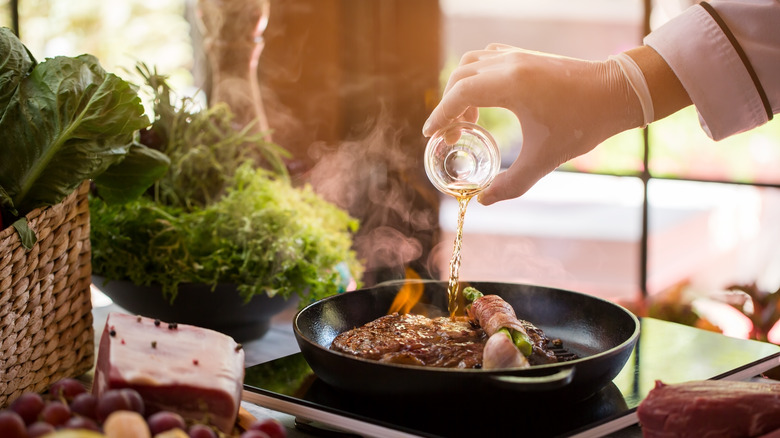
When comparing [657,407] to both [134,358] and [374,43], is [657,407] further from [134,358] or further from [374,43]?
[374,43]

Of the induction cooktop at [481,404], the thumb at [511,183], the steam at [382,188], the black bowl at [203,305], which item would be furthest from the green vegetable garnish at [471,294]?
the steam at [382,188]

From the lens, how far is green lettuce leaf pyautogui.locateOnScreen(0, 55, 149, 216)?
1.17 m

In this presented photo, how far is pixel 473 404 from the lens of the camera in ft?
3.18

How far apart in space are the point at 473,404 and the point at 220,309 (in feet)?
2.39

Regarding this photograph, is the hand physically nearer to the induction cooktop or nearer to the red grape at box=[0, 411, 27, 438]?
the induction cooktop

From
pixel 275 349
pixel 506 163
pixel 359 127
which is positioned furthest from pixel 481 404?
pixel 359 127

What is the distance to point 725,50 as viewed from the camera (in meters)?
1.29

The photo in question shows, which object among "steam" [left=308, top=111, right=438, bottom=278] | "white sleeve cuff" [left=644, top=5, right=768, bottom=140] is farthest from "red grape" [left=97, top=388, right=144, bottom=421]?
"steam" [left=308, top=111, right=438, bottom=278]

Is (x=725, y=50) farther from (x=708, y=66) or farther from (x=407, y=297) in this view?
(x=407, y=297)

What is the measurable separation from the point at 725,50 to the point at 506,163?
1.69 metres

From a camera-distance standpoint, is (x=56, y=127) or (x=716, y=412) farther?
(x=56, y=127)

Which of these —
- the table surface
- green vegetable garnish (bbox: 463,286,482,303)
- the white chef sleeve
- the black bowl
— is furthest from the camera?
the black bowl

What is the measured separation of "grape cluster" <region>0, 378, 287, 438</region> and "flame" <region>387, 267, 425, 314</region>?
1.90 feet

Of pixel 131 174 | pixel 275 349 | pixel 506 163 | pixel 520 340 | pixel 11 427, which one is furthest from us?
pixel 506 163
